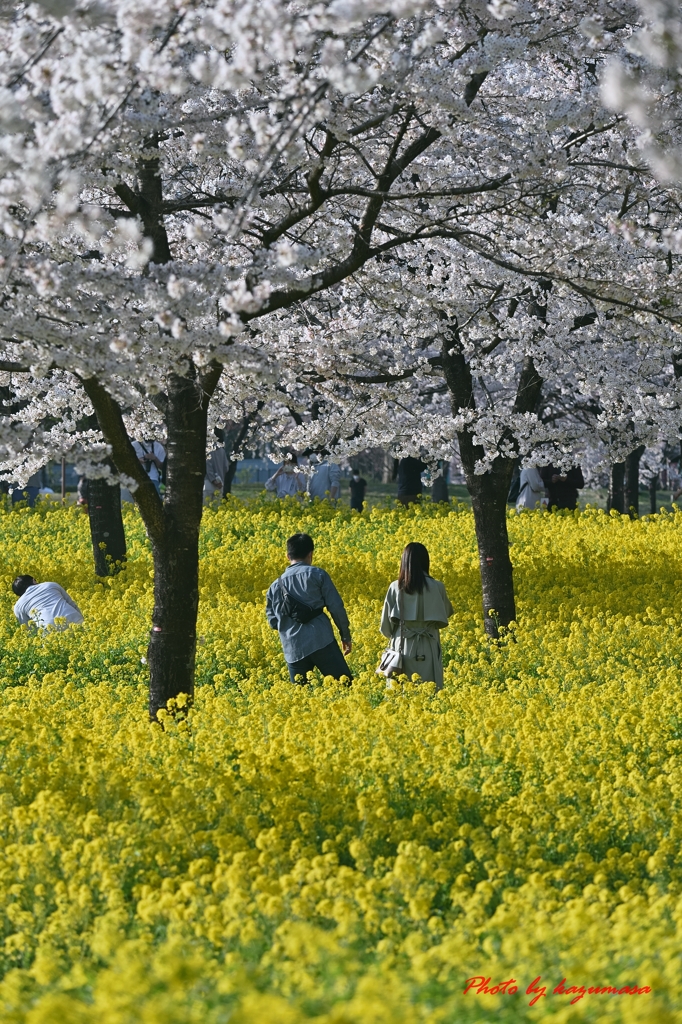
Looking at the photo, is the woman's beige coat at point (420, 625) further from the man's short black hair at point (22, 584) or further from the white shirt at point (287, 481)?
the white shirt at point (287, 481)

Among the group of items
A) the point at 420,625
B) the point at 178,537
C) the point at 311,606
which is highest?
the point at 178,537

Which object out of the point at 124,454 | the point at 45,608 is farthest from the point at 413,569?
the point at 45,608

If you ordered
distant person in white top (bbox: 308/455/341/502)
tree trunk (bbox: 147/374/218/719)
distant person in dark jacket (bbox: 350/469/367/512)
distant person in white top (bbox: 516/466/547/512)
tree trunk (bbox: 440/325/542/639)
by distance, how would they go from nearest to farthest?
tree trunk (bbox: 147/374/218/719) → tree trunk (bbox: 440/325/542/639) → distant person in white top (bbox: 516/466/547/512) → distant person in white top (bbox: 308/455/341/502) → distant person in dark jacket (bbox: 350/469/367/512)

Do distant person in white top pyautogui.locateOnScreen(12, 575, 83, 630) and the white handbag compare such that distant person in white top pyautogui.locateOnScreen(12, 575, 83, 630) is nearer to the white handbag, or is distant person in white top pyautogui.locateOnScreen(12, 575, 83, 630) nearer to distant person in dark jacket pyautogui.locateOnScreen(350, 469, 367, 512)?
the white handbag

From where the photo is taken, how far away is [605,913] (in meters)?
4.22

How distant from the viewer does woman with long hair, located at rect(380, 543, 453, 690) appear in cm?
920

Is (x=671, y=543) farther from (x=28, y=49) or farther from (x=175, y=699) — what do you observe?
(x=28, y=49)

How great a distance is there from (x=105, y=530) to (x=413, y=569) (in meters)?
7.91

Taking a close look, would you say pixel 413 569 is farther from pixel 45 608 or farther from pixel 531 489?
pixel 531 489

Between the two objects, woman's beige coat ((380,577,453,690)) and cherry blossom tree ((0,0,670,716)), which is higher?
cherry blossom tree ((0,0,670,716))

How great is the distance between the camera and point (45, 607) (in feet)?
39.7

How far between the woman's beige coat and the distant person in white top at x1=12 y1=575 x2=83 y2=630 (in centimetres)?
397
